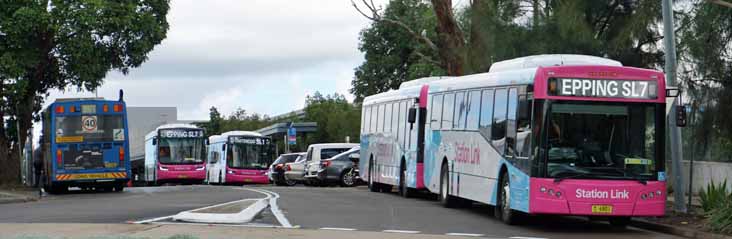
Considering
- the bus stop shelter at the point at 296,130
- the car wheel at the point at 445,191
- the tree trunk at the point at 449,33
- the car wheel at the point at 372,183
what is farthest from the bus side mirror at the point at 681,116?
the bus stop shelter at the point at 296,130

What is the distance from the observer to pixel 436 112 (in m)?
26.8

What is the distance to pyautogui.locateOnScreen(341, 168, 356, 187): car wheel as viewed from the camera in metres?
41.9

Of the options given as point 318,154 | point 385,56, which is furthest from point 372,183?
point 385,56

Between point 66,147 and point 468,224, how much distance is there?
19949 millimetres

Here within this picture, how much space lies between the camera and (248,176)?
182 ft

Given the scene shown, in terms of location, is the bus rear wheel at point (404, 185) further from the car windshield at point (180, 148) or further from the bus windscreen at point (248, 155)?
the car windshield at point (180, 148)

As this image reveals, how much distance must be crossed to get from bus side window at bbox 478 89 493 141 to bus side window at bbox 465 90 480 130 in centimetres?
34

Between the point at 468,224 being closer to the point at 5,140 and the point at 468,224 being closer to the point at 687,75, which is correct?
the point at 687,75

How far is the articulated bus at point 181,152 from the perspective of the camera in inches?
2222

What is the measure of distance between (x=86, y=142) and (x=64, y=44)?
4.38m

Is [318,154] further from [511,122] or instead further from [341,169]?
[511,122]

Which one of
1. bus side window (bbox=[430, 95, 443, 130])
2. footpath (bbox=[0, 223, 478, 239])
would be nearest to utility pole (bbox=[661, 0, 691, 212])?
footpath (bbox=[0, 223, 478, 239])

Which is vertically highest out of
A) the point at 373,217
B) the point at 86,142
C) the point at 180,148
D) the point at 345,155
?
the point at 86,142

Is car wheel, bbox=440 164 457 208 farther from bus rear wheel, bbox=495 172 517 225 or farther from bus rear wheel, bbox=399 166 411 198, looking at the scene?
bus rear wheel, bbox=399 166 411 198
